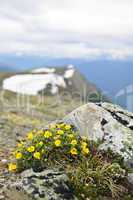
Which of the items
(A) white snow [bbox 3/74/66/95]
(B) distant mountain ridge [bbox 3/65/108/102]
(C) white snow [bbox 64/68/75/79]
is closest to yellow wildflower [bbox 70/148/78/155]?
(B) distant mountain ridge [bbox 3/65/108/102]

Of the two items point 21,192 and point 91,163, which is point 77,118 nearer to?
point 91,163

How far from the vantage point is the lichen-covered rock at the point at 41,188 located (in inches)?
381

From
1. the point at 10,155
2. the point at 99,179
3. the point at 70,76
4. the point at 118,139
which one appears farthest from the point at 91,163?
the point at 70,76

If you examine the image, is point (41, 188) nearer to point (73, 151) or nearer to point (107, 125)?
point (73, 151)

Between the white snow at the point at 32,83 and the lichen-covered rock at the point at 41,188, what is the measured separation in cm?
10976

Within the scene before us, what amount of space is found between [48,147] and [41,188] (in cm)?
150

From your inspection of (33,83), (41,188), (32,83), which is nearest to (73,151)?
(41,188)

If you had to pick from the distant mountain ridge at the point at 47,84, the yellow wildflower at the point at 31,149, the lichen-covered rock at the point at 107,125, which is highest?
the distant mountain ridge at the point at 47,84

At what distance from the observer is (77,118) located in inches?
502

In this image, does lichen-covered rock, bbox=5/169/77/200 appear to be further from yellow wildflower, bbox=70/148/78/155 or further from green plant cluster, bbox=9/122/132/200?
yellow wildflower, bbox=70/148/78/155

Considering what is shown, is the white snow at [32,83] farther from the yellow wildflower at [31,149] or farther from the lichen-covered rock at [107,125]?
the yellow wildflower at [31,149]

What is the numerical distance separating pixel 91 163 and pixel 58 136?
42.9 inches

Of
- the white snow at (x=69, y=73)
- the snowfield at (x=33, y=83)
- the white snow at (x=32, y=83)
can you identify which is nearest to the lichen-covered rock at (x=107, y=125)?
the snowfield at (x=33, y=83)

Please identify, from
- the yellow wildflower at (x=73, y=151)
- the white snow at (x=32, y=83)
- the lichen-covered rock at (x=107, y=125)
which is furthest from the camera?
the white snow at (x=32, y=83)
